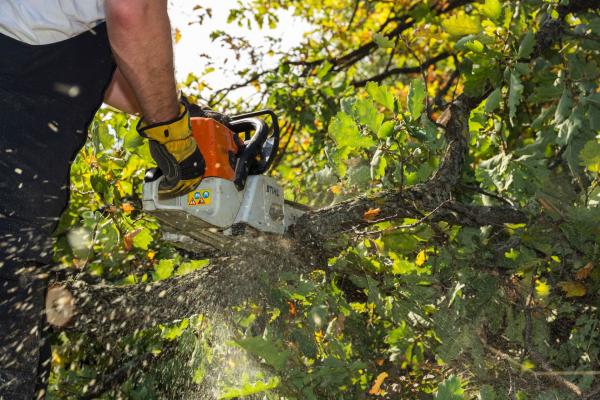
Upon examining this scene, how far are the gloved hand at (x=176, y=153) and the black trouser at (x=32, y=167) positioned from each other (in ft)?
0.79

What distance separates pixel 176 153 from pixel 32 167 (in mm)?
465

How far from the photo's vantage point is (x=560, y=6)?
3.33m

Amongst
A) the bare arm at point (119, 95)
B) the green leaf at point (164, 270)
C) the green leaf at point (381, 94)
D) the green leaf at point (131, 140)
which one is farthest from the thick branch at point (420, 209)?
the bare arm at point (119, 95)

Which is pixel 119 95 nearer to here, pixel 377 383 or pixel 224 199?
pixel 224 199

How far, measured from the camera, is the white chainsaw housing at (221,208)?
7.24 feet

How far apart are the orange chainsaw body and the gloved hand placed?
44mm

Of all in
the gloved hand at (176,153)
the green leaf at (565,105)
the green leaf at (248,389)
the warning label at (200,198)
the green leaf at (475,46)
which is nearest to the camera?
the green leaf at (248,389)

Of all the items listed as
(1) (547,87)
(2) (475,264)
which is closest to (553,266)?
(2) (475,264)

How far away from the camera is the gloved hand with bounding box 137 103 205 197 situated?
2.05 meters

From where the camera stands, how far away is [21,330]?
1.89 meters

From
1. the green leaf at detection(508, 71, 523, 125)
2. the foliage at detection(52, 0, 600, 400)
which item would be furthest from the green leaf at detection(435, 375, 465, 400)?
the green leaf at detection(508, 71, 523, 125)

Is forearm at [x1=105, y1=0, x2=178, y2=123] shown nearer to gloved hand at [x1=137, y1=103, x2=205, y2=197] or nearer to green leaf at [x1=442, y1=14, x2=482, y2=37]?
gloved hand at [x1=137, y1=103, x2=205, y2=197]

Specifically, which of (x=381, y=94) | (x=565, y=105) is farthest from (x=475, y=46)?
(x=381, y=94)

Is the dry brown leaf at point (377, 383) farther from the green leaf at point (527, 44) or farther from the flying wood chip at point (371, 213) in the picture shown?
the green leaf at point (527, 44)
